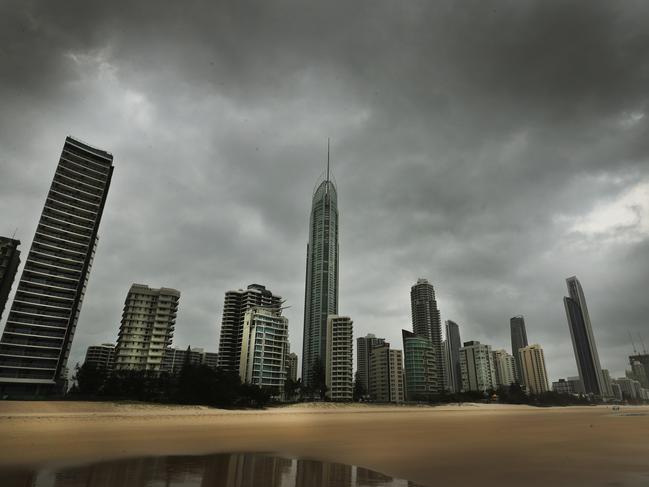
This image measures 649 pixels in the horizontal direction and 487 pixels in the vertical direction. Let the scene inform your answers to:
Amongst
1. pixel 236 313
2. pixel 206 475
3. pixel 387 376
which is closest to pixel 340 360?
pixel 387 376

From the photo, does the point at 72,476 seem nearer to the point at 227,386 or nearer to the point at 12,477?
the point at 12,477

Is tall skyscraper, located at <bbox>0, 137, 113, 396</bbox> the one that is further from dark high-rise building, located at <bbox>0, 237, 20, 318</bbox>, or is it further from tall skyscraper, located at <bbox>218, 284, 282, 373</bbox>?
tall skyscraper, located at <bbox>218, 284, 282, 373</bbox>

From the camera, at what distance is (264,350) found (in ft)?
420

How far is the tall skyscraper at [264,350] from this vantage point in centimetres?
12506

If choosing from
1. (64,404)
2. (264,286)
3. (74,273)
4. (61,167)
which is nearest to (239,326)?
(264,286)

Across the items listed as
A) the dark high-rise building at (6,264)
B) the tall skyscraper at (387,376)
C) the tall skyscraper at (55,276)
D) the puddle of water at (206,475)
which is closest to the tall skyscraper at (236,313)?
the tall skyscraper at (55,276)

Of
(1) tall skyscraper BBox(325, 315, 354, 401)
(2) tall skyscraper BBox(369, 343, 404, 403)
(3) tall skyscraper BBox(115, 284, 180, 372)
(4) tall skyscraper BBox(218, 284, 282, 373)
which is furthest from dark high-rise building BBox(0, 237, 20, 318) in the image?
(2) tall skyscraper BBox(369, 343, 404, 403)

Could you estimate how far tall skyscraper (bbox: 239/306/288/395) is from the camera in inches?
4924

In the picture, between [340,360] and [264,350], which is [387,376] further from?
[264,350]

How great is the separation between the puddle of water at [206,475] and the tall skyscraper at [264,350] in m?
112

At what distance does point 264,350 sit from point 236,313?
1826 inches

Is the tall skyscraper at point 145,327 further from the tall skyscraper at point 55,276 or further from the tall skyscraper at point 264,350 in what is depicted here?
the tall skyscraper at point 264,350

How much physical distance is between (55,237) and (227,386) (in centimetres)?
7590

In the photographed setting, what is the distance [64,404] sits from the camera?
188 ft
